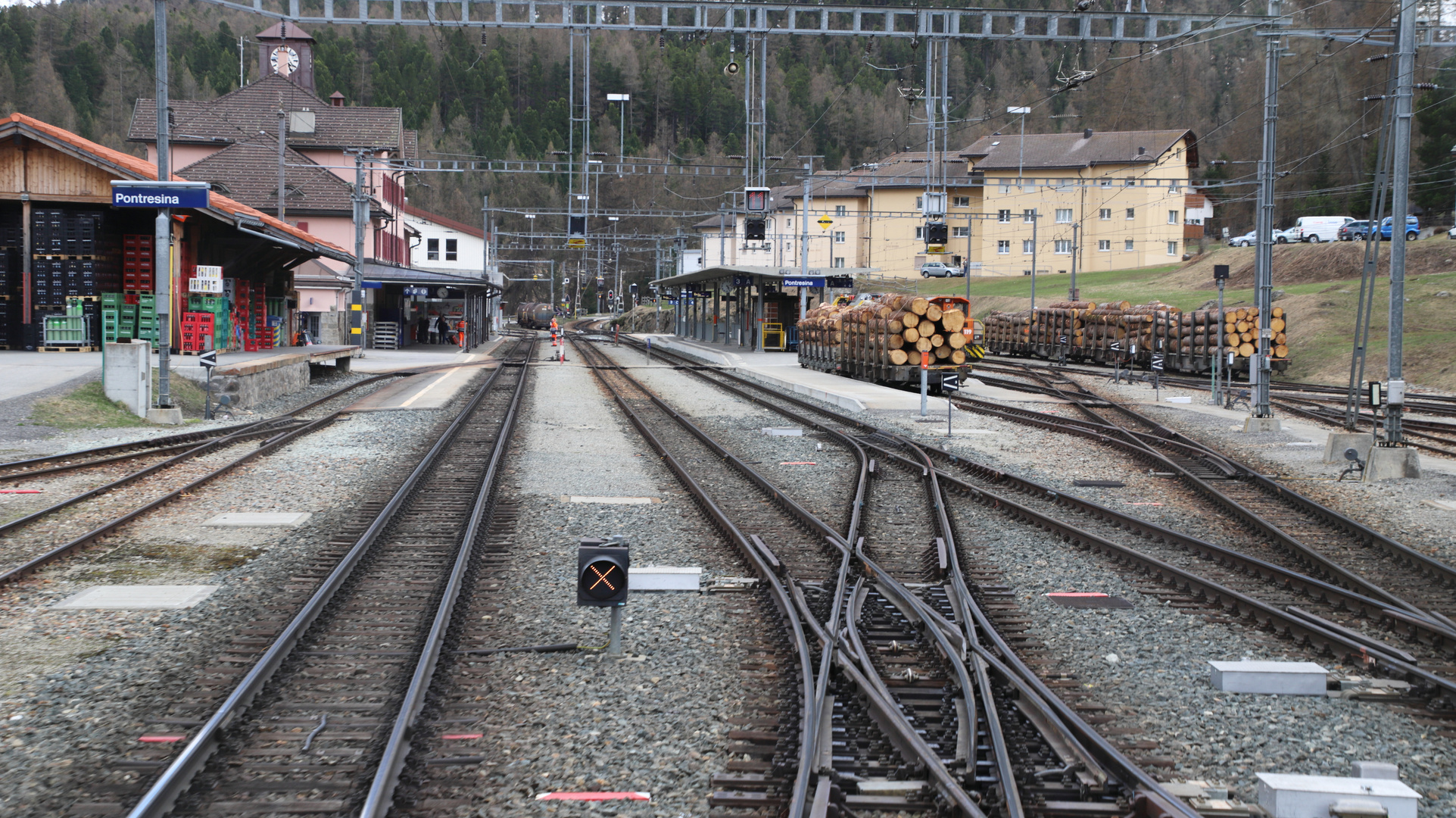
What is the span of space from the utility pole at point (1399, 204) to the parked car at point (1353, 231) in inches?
1734

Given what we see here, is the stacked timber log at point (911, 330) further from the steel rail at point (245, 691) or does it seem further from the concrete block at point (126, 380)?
the steel rail at point (245, 691)

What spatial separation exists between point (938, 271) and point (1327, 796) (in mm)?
81839

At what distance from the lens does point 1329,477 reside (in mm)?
15695

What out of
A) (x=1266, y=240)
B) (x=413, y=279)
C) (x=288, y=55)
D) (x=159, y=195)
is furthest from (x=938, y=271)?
(x=159, y=195)

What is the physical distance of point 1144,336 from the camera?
136 ft

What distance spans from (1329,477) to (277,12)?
666 inches

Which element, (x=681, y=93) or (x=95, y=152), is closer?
(x=95, y=152)

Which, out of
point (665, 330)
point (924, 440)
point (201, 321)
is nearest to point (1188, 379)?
point (924, 440)

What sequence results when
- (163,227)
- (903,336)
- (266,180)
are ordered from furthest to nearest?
(266,180)
(903,336)
(163,227)

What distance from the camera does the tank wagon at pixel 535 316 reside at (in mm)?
102681

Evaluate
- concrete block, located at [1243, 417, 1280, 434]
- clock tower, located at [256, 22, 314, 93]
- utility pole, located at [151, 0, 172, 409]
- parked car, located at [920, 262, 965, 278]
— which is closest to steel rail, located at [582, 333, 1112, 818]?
concrete block, located at [1243, 417, 1280, 434]

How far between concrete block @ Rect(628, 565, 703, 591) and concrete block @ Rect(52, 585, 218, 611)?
2.98m

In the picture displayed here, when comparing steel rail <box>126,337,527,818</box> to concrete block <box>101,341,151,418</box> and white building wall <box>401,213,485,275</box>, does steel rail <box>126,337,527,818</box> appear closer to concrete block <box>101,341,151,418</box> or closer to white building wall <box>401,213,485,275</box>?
concrete block <box>101,341,151,418</box>

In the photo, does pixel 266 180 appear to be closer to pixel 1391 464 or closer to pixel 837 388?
pixel 837 388
